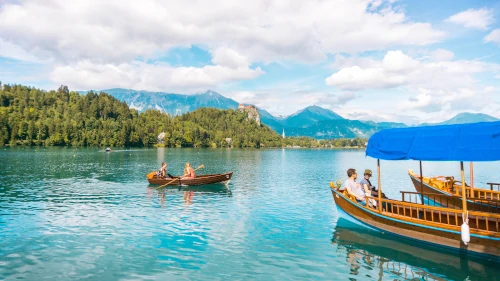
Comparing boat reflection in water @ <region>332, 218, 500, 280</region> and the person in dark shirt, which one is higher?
the person in dark shirt

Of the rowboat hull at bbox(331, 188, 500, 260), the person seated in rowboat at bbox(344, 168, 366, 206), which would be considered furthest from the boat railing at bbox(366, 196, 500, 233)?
the person seated in rowboat at bbox(344, 168, 366, 206)

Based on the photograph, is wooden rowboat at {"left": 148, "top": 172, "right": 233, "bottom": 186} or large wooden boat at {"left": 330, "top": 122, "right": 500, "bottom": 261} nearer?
large wooden boat at {"left": 330, "top": 122, "right": 500, "bottom": 261}

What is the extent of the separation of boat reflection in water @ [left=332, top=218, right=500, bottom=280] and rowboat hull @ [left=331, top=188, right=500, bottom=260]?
449 millimetres

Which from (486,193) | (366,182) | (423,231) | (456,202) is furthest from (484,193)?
(423,231)

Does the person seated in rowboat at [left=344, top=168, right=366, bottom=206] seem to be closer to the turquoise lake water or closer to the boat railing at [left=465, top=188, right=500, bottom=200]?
the turquoise lake water

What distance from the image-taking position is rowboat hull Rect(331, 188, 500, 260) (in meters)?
16.0

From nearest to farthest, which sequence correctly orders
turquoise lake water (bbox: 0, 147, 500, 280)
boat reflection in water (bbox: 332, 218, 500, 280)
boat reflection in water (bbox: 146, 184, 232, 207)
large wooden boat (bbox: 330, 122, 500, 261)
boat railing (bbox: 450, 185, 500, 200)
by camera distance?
1. boat reflection in water (bbox: 332, 218, 500, 280)
2. turquoise lake water (bbox: 0, 147, 500, 280)
3. large wooden boat (bbox: 330, 122, 500, 261)
4. boat railing (bbox: 450, 185, 500, 200)
5. boat reflection in water (bbox: 146, 184, 232, 207)

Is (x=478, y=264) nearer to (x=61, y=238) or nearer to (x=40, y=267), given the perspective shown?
(x=40, y=267)

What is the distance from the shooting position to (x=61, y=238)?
19.9 meters

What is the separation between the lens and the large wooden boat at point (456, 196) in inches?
854

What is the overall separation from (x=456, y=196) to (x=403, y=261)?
31.1ft

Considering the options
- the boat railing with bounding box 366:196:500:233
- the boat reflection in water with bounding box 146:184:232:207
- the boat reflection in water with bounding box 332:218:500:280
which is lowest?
the boat reflection in water with bounding box 332:218:500:280

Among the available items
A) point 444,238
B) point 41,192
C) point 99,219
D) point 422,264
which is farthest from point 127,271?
point 41,192

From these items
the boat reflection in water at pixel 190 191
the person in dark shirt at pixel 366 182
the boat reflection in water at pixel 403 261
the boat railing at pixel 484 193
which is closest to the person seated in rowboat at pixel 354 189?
the person in dark shirt at pixel 366 182
